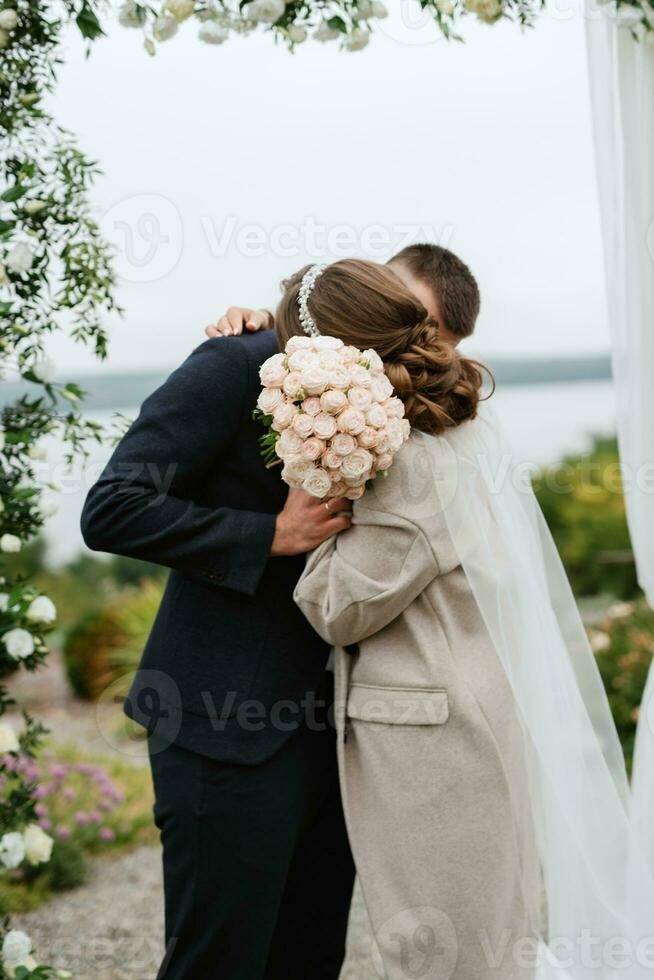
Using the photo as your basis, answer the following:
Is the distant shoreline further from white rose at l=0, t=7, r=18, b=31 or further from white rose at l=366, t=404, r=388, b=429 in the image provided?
white rose at l=0, t=7, r=18, b=31

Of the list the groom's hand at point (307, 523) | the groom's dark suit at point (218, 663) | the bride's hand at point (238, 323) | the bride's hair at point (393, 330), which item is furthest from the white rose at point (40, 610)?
the bride's hair at point (393, 330)

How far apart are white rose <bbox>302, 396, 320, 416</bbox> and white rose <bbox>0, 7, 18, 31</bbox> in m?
1.42

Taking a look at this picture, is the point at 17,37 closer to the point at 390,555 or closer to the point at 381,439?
the point at 381,439

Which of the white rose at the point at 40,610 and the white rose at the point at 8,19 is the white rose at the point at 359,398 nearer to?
the white rose at the point at 40,610

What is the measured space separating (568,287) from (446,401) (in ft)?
11.5

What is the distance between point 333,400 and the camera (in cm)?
195

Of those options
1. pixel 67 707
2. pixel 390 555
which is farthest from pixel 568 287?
pixel 67 707

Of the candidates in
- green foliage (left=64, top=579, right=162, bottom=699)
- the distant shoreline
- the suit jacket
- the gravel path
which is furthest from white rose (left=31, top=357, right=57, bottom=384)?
→ green foliage (left=64, top=579, right=162, bottom=699)

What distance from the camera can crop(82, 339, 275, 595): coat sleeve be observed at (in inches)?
83.8

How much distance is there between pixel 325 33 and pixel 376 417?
1.31 metres

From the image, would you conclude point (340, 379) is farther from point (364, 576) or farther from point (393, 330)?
point (364, 576)

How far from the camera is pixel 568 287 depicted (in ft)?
17.9

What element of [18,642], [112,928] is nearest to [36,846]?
[18,642]

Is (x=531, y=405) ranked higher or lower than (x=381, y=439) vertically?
lower
